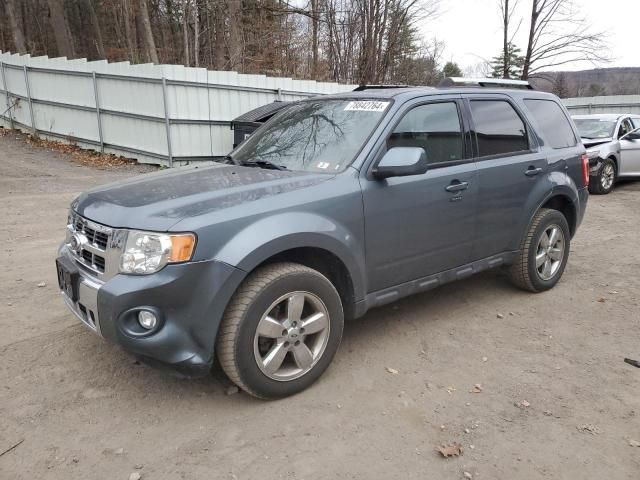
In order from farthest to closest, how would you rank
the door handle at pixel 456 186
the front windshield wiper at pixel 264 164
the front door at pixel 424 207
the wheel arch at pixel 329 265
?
the door handle at pixel 456 186
the front windshield wiper at pixel 264 164
the front door at pixel 424 207
the wheel arch at pixel 329 265

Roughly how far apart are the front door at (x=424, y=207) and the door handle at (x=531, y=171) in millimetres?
714

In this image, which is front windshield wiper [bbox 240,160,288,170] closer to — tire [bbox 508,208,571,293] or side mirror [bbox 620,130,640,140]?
tire [bbox 508,208,571,293]

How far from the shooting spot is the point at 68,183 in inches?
400

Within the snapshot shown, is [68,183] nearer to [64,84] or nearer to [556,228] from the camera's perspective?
[64,84]

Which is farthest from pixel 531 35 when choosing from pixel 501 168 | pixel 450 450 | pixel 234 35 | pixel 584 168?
pixel 450 450

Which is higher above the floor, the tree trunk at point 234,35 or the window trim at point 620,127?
the tree trunk at point 234,35

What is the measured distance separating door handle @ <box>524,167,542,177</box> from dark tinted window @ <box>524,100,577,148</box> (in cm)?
43

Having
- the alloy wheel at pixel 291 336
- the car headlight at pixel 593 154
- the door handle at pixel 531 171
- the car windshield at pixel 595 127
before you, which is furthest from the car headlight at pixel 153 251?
the car windshield at pixel 595 127

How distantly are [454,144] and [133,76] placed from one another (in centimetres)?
987

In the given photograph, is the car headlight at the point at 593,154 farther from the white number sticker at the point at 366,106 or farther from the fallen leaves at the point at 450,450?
the fallen leaves at the point at 450,450

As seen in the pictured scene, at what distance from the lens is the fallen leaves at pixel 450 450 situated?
2562 millimetres

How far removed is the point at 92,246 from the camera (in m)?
2.88

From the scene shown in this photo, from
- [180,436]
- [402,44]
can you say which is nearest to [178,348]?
[180,436]

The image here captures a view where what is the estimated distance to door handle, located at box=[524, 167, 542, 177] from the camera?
14.3 ft
